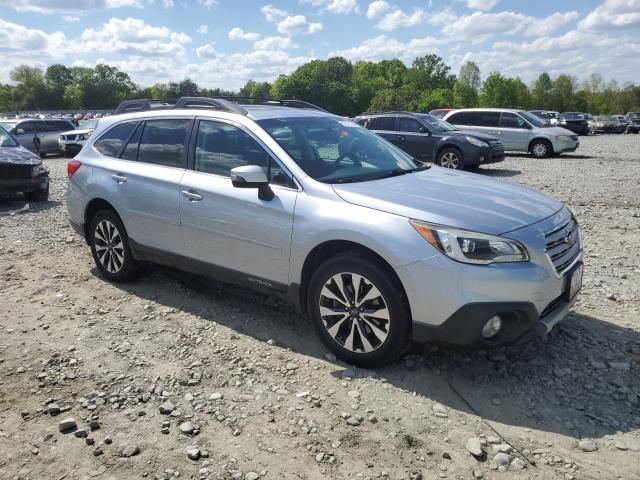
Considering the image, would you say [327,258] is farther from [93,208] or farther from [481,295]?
[93,208]

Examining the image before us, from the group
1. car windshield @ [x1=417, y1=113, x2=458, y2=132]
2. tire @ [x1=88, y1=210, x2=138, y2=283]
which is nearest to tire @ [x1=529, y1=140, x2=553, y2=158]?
car windshield @ [x1=417, y1=113, x2=458, y2=132]

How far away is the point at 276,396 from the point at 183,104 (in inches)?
116

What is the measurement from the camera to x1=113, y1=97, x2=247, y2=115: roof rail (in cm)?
475

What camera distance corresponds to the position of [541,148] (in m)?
18.8

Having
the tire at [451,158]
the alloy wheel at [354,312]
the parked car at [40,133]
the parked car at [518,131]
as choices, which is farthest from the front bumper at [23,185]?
the parked car at [518,131]

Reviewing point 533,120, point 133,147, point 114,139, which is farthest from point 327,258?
point 533,120

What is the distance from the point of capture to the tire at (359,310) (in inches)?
139

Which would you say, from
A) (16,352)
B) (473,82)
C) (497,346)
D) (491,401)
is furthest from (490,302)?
(473,82)

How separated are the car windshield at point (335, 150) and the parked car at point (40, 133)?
20665 millimetres

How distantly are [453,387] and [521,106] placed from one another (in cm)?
9872

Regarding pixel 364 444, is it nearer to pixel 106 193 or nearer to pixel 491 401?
pixel 491 401

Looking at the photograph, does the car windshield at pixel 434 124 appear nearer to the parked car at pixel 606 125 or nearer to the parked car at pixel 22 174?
the parked car at pixel 22 174

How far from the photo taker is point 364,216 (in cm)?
363

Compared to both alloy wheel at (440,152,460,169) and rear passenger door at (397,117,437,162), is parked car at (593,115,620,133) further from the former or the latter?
alloy wheel at (440,152,460,169)
